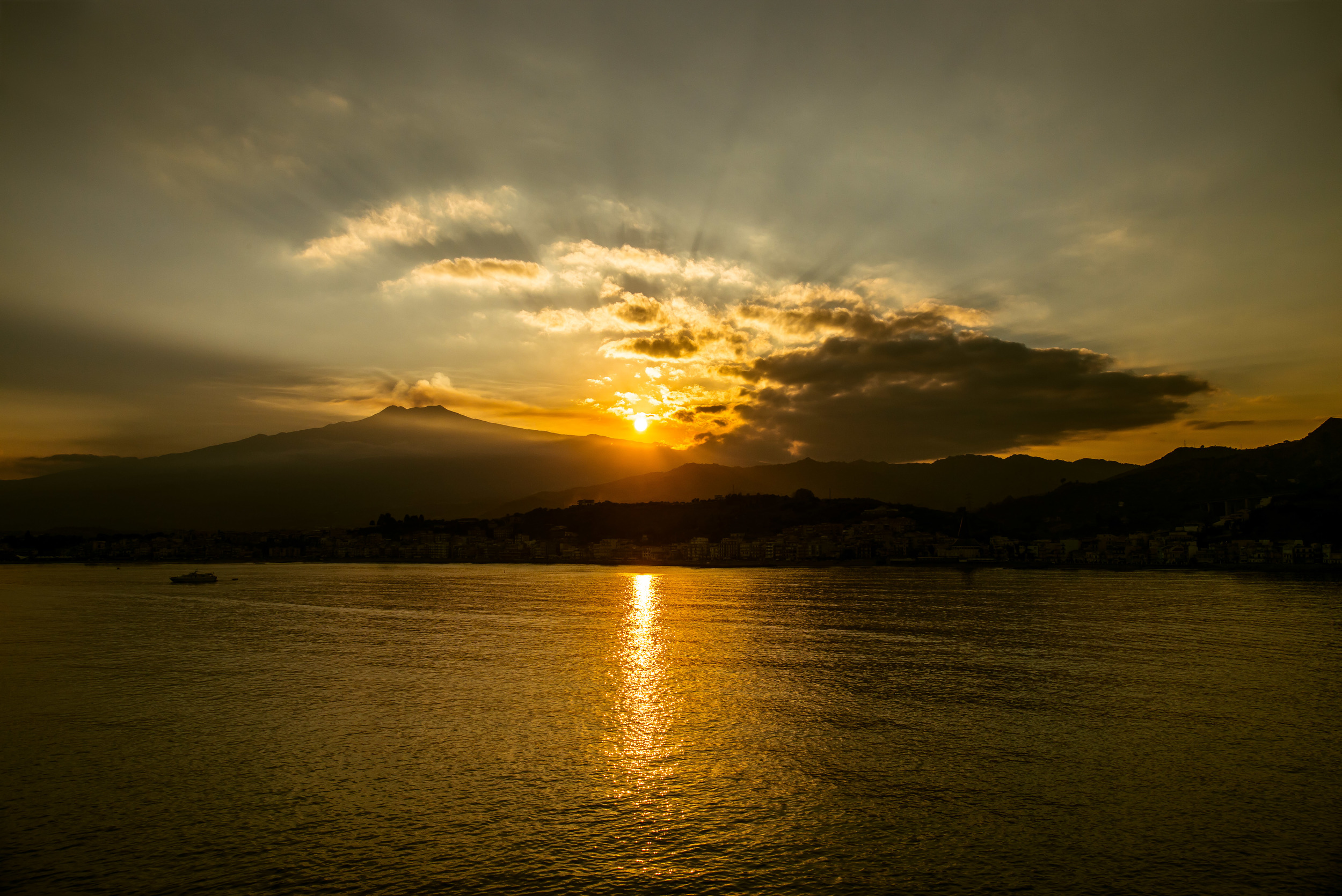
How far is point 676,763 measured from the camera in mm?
20234

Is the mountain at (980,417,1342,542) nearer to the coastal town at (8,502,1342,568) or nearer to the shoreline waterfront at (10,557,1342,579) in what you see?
the coastal town at (8,502,1342,568)

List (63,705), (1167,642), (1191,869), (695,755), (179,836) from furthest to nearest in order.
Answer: (1167,642) → (63,705) → (695,755) → (179,836) → (1191,869)

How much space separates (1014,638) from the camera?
45.0 meters

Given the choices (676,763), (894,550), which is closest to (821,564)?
(894,550)

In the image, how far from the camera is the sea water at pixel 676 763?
13875mm

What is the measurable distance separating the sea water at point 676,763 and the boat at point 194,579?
226ft

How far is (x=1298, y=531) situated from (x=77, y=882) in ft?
569

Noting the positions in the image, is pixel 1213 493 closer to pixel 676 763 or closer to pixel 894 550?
pixel 894 550

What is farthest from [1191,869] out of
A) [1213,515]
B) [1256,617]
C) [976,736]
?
[1213,515]

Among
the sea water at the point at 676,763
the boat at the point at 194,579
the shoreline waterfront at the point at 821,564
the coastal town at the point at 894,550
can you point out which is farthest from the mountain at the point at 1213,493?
the boat at the point at 194,579

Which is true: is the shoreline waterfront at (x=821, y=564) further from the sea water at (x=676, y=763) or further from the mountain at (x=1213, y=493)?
the sea water at (x=676, y=763)

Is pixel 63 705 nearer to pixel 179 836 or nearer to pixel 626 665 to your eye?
pixel 179 836

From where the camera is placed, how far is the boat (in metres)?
110

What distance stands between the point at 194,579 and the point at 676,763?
390ft
